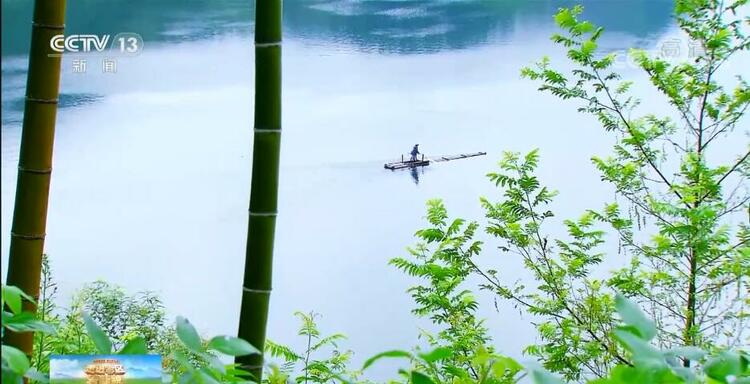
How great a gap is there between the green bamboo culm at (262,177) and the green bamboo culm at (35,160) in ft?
Result: 0.97

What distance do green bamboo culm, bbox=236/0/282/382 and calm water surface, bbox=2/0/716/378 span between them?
313 cm

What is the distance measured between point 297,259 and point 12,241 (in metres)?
3.61

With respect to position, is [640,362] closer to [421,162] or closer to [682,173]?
[682,173]

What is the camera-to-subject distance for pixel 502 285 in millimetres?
2719

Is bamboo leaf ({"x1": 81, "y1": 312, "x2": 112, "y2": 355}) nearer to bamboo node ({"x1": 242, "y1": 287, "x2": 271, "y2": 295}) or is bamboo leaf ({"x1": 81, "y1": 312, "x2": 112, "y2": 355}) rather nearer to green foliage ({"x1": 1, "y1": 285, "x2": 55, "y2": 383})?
green foliage ({"x1": 1, "y1": 285, "x2": 55, "y2": 383})

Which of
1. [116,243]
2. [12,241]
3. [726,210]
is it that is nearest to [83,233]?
[116,243]

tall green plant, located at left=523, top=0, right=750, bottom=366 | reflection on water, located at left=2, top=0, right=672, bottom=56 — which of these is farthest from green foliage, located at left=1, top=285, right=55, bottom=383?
reflection on water, located at left=2, top=0, right=672, bottom=56

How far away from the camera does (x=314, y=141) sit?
4809mm

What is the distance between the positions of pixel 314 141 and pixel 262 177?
4.10 m

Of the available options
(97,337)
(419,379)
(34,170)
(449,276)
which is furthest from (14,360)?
(449,276)

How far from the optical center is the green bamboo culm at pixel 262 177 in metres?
0.72

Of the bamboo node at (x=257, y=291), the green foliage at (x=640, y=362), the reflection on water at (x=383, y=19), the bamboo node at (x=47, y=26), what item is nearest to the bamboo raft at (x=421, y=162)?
the reflection on water at (x=383, y=19)

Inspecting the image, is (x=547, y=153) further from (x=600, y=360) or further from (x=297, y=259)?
(x=600, y=360)

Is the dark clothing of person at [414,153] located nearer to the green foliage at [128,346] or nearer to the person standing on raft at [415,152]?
the person standing on raft at [415,152]
